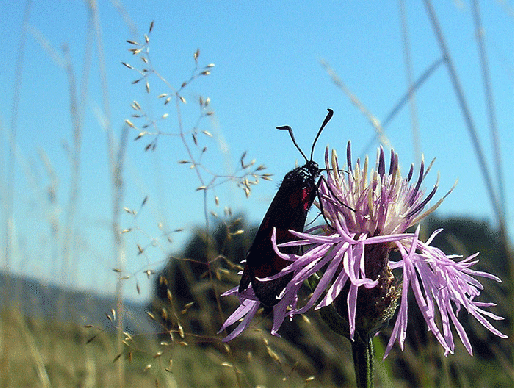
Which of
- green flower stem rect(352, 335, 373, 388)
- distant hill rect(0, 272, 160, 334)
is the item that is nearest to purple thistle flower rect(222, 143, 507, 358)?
green flower stem rect(352, 335, 373, 388)

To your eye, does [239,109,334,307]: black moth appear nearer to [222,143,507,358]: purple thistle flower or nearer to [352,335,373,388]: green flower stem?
[222,143,507,358]: purple thistle flower

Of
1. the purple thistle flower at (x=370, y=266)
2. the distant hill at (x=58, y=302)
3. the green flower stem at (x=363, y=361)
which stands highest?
the purple thistle flower at (x=370, y=266)

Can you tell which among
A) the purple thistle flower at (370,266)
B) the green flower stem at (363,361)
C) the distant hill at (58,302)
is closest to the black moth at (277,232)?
the purple thistle flower at (370,266)

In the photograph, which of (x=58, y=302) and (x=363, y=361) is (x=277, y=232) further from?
(x=58, y=302)

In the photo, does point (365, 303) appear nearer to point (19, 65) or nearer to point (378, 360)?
point (378, 360)

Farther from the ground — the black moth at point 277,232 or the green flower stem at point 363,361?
the black moth at point 277,232

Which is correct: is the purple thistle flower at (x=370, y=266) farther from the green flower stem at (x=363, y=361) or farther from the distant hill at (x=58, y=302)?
the distant hill at (x=58, y=302)
